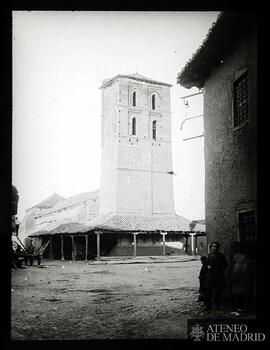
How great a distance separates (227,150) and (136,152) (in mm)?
17690

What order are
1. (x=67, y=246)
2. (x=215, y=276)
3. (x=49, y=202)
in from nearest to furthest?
(x=215, y=276) < (x=67, y=246) < (x=49, y=202)

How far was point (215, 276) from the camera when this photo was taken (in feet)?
26.6

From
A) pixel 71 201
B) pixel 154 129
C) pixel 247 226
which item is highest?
pixel 154 129

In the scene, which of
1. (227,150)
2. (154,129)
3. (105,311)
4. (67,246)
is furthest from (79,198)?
(227,150)

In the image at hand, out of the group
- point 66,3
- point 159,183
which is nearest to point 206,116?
point 66,3

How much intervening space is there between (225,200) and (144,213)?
18859 millimetres

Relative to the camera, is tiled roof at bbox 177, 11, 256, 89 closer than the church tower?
Yes

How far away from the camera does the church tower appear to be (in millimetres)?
23391

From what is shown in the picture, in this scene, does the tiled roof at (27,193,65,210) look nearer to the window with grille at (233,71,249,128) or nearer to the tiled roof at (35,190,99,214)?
the tiled roof at (35,190,99,214)

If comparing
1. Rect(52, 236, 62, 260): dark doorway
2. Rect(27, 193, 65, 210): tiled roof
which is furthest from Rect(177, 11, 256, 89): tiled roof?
Rect(27, 193, 65, 210): tiled roof

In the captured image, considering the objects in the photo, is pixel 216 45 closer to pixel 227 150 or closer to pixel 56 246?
pixel 227 150

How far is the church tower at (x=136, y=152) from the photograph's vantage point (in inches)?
921

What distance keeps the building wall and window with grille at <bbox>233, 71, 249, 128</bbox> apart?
0.14 meters

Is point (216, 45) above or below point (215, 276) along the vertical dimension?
above
